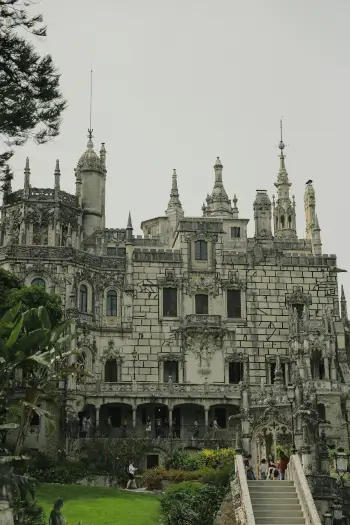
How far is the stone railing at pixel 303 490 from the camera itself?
30.1m

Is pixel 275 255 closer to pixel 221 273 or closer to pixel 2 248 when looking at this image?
pixel 221 273

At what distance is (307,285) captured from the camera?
6462 cm

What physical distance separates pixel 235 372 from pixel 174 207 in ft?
85.7

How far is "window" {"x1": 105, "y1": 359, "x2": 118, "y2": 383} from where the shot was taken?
2405 inches

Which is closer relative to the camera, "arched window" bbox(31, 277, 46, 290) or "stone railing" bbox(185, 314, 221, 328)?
"arched window" bbox(31, 277, 46, 290)

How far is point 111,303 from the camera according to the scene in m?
62.8

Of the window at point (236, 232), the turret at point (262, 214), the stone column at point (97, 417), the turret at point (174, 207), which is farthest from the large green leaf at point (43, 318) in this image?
the turret at point (174, 207)

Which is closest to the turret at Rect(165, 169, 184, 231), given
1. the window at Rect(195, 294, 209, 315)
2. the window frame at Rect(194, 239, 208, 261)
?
the window frame at Rect(194, 239, 208, 261)

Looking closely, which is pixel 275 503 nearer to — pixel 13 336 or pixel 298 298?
pixel 13 336

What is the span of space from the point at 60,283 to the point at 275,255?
1556 cm

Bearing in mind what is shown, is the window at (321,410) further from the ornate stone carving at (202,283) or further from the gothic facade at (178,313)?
the ornate stone carving at (202,283)

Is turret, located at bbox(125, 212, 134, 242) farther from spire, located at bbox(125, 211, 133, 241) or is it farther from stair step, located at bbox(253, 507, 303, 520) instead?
stair step, located at bbox(253, 507, 303, 520)

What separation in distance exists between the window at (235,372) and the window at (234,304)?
3.47 metres

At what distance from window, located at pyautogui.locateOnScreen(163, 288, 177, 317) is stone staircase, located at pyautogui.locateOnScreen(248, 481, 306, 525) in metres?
29.8
